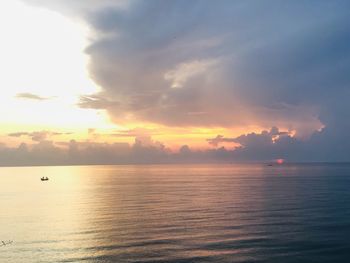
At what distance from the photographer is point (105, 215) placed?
117312 mm

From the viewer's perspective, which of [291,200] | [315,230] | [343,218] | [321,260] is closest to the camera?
[321,260]

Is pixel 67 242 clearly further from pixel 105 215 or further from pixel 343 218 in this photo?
pixel 343 218

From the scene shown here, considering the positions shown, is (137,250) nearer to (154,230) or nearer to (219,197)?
(154,230)

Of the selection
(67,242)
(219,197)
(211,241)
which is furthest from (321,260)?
(219,197)

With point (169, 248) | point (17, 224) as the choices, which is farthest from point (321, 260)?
point (17, 224)

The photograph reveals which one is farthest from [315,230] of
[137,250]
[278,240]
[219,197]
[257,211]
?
[219,197]

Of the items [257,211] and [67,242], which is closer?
[67,242]

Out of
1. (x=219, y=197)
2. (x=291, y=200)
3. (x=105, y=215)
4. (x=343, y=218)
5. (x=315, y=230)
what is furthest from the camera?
(x=219, y=197)

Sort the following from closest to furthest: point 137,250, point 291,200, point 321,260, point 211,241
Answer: point 321,260 < point 137,250 < point 211,241 < point 291,200

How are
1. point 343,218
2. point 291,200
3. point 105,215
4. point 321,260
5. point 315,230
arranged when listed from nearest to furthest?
point 321,260, point 315,230, point 343,218, point 105,215, point 291,200

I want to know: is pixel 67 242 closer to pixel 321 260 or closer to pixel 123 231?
pixel 123 231

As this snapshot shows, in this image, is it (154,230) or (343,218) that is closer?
(154,230)

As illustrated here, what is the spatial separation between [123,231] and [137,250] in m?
18.8

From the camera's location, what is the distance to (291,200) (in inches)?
5842
